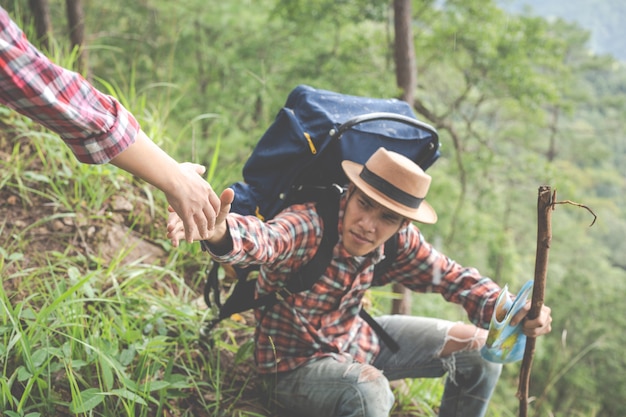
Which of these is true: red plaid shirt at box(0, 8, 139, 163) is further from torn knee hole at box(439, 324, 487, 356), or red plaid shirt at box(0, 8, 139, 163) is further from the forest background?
torn knee hole at box(439, 324, 487, 356)

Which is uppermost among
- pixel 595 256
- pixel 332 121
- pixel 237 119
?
pixel 332 121

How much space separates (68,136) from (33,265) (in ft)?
5.60

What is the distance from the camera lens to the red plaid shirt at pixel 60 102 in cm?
105

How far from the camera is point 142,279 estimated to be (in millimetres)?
2762

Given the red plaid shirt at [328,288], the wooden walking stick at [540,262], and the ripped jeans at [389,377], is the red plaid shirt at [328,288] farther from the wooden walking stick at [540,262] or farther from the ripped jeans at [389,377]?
the wooden walking stick at [540,262]

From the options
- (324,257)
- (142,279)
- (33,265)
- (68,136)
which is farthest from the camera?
(142,279)

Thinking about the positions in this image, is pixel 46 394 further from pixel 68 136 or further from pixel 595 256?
pixel 595 256

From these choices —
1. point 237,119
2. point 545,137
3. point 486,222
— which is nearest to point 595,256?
point 545,137

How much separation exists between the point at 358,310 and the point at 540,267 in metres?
0.93

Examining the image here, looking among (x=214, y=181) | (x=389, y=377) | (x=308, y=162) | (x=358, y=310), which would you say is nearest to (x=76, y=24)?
(x=214, y=181)

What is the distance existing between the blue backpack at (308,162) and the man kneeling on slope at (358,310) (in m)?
0.06

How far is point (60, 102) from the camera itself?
43.7 inches

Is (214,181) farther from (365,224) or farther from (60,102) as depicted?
(60,102)

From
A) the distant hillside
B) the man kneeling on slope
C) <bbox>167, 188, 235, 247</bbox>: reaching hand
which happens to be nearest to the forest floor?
the man kneeling on slope
